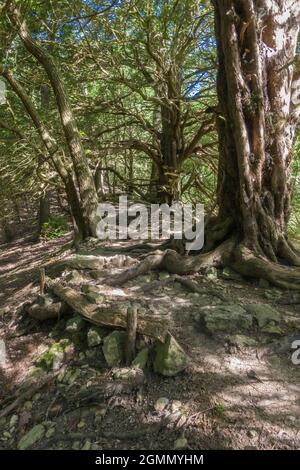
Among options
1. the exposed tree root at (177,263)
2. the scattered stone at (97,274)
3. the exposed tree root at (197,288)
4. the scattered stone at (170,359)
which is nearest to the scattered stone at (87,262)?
the scattered stone at (97,274)

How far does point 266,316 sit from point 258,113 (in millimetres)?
2326

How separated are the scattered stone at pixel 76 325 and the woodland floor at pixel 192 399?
0.23 metres

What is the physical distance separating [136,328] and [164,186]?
203 inches

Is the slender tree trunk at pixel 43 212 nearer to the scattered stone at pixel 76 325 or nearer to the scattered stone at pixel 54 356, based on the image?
the scattered stone at pixel 76 325

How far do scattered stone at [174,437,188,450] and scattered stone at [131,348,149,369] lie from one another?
0.65 metres

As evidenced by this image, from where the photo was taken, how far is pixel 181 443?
2082mm

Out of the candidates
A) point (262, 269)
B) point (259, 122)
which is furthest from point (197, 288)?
point (259, 122)

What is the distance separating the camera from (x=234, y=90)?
3703 millimetres

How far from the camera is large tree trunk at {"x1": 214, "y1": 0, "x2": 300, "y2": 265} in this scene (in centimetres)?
366

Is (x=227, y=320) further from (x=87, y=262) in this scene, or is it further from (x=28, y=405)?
(x=87, y=262)

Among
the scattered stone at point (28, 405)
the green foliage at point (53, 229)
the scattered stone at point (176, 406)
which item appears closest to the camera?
the scattered stone at point (176, 406)

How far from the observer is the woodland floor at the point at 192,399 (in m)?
2.13

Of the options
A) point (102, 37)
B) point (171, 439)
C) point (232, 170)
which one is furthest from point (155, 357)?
point (102, 37)

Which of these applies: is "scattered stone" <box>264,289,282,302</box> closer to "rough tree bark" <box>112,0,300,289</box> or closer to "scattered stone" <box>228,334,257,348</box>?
"rough tree bark" <box>112,0,300,289</box>
